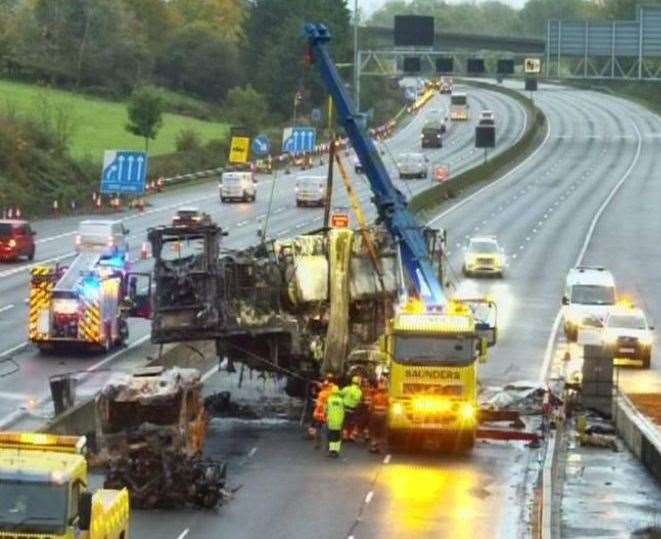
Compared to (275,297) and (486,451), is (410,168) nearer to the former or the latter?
(275,297)

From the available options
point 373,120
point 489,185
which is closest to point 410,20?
point 489,185

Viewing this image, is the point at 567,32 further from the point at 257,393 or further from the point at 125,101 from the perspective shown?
Answer: the point at 257,393

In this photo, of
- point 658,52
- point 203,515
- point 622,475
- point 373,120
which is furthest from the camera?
point 373,120

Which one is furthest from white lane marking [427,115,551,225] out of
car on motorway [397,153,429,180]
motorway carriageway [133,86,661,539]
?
car on motorway [397,153,429,180]

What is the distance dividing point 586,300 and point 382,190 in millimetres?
12405

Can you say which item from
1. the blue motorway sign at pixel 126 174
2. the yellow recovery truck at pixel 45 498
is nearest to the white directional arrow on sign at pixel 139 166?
the blue motorway sign at pixel 126 174

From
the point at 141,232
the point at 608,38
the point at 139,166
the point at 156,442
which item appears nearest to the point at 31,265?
the point at 141,232

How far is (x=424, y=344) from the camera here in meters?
34.9

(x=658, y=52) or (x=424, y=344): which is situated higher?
(x=658, y=52)

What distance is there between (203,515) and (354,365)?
1013cm

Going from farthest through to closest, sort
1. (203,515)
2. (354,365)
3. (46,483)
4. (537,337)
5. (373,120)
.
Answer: (373,120)
(537,337)
(354,365)
(203,515)
(46,483)

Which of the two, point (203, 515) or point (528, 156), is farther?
point (528, 156)

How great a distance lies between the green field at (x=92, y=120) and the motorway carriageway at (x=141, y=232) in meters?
8.09

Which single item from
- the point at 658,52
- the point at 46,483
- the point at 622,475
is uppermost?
the point at 658,52
